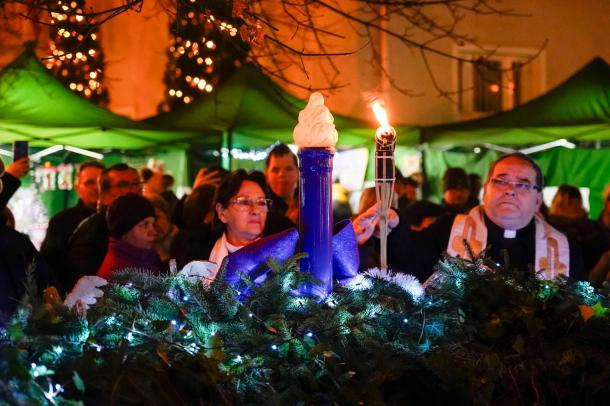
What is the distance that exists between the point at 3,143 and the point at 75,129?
89cm

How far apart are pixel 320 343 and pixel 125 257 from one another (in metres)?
3.28

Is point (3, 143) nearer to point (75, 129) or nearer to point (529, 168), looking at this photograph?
point (75, 129)

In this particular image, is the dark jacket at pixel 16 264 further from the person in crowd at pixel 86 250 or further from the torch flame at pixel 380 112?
the torch flame at pixel 380 112

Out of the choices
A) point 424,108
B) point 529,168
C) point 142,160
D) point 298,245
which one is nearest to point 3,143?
point 142,160

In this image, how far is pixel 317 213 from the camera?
10.5ft

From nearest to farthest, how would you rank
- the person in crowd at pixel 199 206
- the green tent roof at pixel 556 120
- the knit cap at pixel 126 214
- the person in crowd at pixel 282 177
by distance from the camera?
the knit cap at pixel 126 214, the person in crowd at pixel 199 206, the person in crowd at pixel 282 177, the green tent roof at pixel 556 120

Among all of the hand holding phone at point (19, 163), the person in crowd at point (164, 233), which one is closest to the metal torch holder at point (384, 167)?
the hand holding phone at point (19, 163)

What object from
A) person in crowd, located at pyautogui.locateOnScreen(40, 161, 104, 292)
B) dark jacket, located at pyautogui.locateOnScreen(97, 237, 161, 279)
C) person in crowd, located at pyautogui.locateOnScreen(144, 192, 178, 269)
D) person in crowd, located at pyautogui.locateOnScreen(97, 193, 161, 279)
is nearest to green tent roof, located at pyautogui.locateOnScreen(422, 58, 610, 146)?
person in crowd, located at pyautogui.locateOnScreen(40, 161, 104, 292)

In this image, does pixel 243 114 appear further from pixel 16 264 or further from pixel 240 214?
pixel 240 214

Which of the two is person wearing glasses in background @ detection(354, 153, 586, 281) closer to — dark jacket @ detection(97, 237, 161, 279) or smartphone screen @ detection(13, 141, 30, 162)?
dark jacket @ detection(97, 237, 161, 279)

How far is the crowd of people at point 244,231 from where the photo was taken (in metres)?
4.75

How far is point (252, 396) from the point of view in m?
2.56

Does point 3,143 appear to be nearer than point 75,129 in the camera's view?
Yes

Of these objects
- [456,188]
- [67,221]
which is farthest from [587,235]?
[67,221]
